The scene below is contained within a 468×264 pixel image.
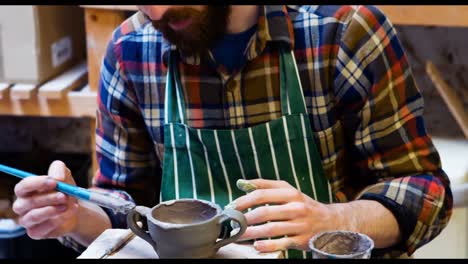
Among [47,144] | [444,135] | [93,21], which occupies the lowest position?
[47,144]

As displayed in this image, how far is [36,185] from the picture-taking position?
45.7 inches

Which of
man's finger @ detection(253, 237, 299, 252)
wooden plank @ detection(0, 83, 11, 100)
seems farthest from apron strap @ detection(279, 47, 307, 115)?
wooden plank @ detection(0, 83, 11, 100)

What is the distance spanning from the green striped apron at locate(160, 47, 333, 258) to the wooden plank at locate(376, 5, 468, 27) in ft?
1.73

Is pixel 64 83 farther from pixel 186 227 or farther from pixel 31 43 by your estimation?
pixel 186 227

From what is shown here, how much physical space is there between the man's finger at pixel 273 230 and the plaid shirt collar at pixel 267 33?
1.15 ft

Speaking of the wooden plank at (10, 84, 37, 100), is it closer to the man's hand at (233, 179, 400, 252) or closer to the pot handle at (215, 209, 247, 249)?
the man's hand at (233, 179, 400, 252)

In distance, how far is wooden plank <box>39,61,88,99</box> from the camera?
1929mm

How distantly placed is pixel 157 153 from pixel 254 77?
26 centimetres

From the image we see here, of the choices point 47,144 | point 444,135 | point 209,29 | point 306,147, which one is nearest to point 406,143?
→ point 306,147

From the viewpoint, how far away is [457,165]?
5.85 feet

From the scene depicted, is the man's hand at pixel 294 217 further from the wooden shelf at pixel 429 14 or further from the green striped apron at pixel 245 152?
the wooden shelf at pixel 429 14

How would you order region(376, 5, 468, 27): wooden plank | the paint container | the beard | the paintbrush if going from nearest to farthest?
1. the paint container
2. the paintbrush
3. the beard
4. region(376, 5, 468, 27): wooden plank

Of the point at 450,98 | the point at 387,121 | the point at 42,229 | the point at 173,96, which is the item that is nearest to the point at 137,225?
the point at 42,229
